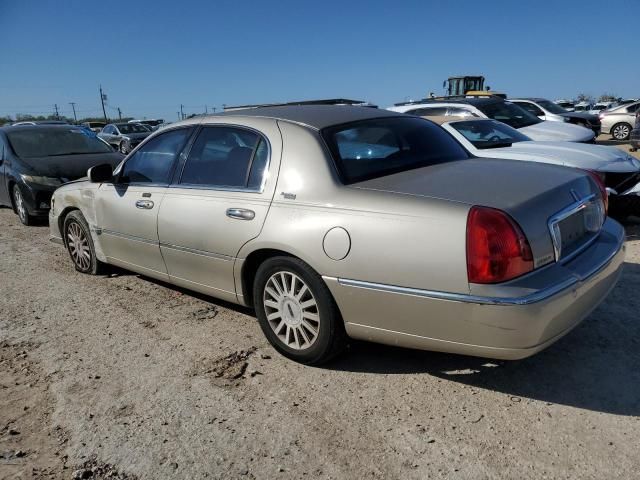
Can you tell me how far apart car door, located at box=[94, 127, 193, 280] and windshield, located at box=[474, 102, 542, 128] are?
7.44 meters

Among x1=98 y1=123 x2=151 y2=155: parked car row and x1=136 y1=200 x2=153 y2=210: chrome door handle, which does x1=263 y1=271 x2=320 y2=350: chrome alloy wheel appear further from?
x1=98 y1=123 x2=151 y2=155: parked car row

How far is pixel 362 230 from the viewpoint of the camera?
2773 millimetres

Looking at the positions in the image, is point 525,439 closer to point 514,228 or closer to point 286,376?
point 514,228

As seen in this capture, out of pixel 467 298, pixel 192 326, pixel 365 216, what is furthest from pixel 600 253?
pixel 192 326

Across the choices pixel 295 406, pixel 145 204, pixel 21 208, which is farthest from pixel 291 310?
pixel 21 208

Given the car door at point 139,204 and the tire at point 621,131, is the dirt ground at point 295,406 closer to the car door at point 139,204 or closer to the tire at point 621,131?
the car door at point 139,204

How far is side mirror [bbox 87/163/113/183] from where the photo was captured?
461 centimetres

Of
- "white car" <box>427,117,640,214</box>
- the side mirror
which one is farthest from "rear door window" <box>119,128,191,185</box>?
"white car" <box>427,117,640,214</box>

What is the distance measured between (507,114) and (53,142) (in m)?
8.32

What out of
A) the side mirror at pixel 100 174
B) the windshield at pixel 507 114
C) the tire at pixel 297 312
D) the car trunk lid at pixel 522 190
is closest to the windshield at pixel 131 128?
the windshield at pixel 507 114

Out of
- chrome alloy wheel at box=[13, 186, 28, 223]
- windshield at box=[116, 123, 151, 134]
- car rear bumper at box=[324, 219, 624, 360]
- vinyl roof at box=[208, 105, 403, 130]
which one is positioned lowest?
chrome alloy wheel at box=[13, 186, 28, 223]

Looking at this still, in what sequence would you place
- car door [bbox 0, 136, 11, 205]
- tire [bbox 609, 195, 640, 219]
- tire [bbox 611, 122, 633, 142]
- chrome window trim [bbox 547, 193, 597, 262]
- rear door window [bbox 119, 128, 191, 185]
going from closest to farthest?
chrome window trim [bbox 547, 193, 597, 262] → rear door window [bbox 119, 128, 191, 185] → tire [bbox 609, 195, 640, 219] → car door [bbox 0, 136, 11, 205] → tire [bbox 611, 122, 633, 142]

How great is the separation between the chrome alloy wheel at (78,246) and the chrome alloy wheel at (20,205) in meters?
3.31

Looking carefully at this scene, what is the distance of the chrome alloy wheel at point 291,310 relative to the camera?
3.16 m
